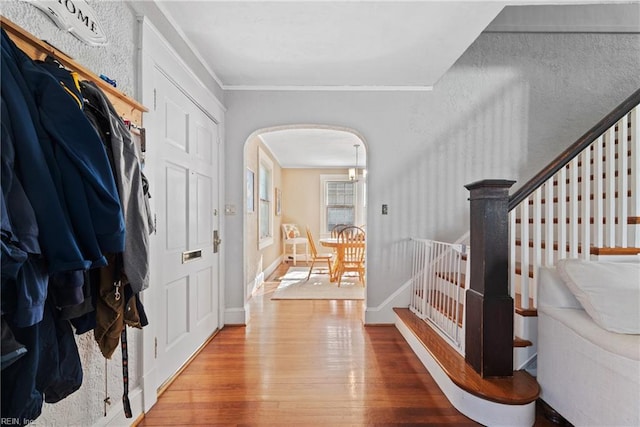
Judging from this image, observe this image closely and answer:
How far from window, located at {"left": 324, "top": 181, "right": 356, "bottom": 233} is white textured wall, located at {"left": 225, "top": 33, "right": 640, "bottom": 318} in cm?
513

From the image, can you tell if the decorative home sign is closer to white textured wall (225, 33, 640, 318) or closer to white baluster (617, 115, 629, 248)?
white textured wall (225, 33, 640, 318)

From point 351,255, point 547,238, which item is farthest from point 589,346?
point 351,255

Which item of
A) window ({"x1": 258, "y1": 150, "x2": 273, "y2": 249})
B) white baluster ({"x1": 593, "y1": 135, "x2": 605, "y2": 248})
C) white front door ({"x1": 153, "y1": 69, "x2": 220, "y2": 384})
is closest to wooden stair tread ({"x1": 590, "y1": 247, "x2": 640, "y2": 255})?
white baluster ({"x1": 593, "y1": 135, "x2": 605, "y2": 248})

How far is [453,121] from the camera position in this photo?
322cm

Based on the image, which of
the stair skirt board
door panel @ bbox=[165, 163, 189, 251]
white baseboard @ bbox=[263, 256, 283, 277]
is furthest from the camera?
white baseboard @ bbox=[263, 256, 283, 277]

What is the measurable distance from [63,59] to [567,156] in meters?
2.76

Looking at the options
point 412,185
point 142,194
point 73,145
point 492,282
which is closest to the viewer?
point 73,145

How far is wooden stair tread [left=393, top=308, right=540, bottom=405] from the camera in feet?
5.43

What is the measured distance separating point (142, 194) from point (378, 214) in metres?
2.38

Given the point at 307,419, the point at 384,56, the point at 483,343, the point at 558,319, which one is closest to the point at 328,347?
the point at 307,419

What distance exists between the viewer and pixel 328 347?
263 centimetres

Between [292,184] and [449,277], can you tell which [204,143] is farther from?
[292,184]

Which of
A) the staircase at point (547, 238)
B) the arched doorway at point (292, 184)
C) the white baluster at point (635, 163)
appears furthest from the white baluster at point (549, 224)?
the arched doorway at point (292, 184)

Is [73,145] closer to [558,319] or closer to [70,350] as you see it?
[70,350]
